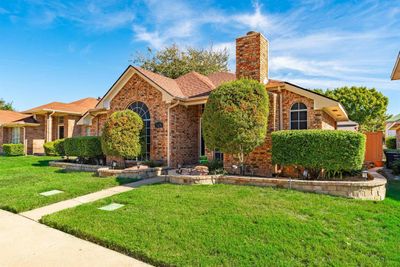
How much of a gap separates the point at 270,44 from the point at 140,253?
10.2 m

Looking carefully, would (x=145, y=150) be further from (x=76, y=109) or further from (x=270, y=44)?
(x=76, y=109)

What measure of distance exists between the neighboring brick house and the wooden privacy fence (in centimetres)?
399

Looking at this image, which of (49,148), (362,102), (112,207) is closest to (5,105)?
(49,148)

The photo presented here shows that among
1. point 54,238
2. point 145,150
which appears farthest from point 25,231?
point 145,150

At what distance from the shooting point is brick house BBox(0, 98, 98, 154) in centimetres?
2344

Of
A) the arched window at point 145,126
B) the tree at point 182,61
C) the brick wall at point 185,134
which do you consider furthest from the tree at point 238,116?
the tree at point 182,61

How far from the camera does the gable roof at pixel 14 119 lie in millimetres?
23916

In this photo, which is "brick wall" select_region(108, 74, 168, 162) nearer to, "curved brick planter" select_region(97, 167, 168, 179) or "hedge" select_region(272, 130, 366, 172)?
"curved brick planter" select_region(97, 167, 168, 179)

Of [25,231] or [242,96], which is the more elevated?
[242,96]

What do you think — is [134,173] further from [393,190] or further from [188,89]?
[393,190]

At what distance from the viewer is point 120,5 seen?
37.4 ft

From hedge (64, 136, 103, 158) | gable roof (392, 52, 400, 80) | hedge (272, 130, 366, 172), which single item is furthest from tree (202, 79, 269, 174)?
hedge (64, 136, 103, 158)

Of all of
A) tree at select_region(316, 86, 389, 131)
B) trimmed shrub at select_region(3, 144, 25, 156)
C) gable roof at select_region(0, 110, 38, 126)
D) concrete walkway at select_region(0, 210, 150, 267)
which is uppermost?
tree at select_region(316, 86, 389, 131)

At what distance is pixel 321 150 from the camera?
8086mm
